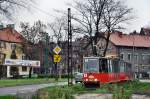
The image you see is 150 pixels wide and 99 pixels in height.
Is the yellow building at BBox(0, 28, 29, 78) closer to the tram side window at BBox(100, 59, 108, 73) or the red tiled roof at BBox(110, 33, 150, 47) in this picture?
the red tiled roof at BBox(110, 33, 150, 47)

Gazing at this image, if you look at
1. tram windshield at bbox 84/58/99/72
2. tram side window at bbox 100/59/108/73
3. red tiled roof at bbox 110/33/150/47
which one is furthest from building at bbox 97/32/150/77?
tram windshield at bbox 84/58/99/72

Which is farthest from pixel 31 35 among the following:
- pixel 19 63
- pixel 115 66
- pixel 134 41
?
A: pixel 115 66

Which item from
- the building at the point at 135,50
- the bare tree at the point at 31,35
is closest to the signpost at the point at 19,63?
the bare tree at the point at 31,35

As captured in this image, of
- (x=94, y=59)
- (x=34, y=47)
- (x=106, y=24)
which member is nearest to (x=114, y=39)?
(x=34, y=47)

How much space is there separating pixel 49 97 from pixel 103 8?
3672cm

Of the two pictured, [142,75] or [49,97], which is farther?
[142,75]

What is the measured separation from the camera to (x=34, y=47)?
101 meters

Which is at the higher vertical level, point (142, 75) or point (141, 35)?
point (141, 35)

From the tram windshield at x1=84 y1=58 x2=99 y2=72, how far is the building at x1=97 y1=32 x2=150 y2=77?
228ft

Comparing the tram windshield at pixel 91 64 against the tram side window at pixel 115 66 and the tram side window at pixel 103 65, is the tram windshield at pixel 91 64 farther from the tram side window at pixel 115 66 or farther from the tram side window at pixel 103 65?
the tram side window at pixel 115 66

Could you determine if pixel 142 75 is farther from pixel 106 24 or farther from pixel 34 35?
pixel 106 24

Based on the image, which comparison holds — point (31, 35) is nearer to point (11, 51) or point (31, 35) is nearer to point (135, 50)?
point (11, 51)

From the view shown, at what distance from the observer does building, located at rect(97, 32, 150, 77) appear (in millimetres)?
110312

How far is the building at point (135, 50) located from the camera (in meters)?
110
